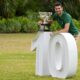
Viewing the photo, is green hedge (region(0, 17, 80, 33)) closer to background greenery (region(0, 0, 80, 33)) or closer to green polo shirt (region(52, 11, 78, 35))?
background greenery (region(0, 0, 80, 33))

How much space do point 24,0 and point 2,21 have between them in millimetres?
4631

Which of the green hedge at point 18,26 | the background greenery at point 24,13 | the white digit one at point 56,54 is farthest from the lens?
the background greenery at point 24,13

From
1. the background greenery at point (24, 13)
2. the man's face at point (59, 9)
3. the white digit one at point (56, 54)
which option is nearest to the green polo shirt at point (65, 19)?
the man's face at point (59, 9)

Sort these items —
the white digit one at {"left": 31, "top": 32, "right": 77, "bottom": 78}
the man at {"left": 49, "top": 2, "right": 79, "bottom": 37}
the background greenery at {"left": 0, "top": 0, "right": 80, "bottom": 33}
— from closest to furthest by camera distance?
the white digit one at {"left": 31, "top": 32, "right": 77, "bottom": 78}, the man at {"left": 49, "top": 2, "right": 79, "bottom": 37}, the background greenery at {"left": 0, "top": 0, "right": 80, "bottom": 33}

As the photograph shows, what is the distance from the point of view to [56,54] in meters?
10.2

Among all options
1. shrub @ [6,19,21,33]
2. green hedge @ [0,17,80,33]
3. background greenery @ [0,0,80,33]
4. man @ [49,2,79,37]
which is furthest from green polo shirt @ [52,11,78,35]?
shrub @ [6,19,21,33]

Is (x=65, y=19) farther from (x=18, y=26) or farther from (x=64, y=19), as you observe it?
(x=18, y=26)

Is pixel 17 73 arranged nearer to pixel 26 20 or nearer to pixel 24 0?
pixel 26 20

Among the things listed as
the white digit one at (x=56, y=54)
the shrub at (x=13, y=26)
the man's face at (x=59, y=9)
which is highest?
the man's face at (x=59, y=9)

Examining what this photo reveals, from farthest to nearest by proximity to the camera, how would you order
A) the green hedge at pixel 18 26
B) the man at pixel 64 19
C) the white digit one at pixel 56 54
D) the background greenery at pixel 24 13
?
the background greenery at pixel 24 13, the green hedge at pixel 18 26, the man at pixel 64 19, the white digit one at pixel 56 54

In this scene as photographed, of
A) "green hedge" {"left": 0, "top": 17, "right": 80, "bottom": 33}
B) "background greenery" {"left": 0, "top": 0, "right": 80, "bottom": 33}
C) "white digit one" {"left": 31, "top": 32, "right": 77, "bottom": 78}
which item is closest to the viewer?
"white digit one" {"left": 31, "top": 32, "right": 77, "bottom": 78}

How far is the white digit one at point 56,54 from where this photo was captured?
9602 millimetres

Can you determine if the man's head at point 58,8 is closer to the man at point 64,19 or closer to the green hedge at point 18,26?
the man at point 64,19

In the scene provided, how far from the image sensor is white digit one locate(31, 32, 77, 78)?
31.5ft
